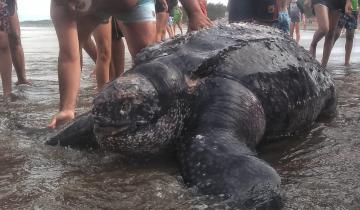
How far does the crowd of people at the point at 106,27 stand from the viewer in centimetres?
312

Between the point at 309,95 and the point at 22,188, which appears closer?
Result: the point at 22,188

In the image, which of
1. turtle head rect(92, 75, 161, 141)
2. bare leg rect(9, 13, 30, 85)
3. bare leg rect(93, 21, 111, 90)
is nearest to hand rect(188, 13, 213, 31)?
turtle head rect(92, 75, 161, 141)

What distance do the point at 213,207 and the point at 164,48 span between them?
3.46 feet

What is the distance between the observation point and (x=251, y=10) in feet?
17.5

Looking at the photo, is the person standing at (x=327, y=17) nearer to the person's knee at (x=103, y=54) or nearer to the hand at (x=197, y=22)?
the person's knee at (x=103, y=54)

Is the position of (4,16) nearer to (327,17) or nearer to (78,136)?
(78,136)

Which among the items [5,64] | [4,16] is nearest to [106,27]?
[4,16]

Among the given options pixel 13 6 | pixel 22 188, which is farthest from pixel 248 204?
pixel 13 6

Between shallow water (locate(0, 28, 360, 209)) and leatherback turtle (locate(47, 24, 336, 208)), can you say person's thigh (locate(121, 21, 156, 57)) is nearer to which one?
shallow water (locate(0, 28, 360, 209))

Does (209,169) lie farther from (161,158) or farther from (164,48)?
(164,48)

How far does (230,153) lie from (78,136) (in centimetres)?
101

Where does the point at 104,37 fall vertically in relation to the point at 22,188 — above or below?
above

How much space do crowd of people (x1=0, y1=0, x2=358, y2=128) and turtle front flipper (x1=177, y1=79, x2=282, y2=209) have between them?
0.98 m

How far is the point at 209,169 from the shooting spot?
1.86 metres
